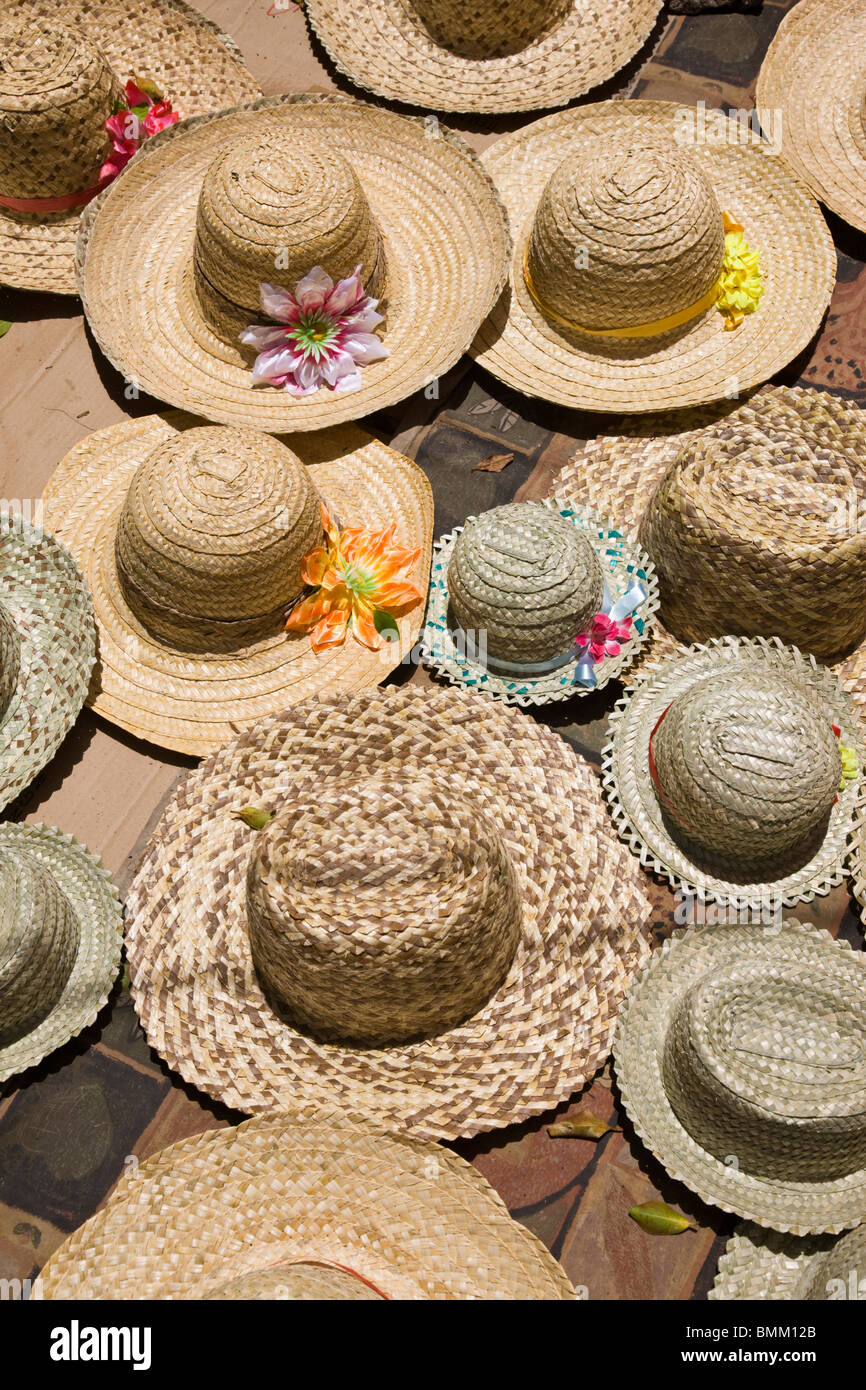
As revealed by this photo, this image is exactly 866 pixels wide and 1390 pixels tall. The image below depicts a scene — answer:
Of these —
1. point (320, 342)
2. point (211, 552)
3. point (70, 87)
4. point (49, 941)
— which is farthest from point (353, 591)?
point (70, 87)

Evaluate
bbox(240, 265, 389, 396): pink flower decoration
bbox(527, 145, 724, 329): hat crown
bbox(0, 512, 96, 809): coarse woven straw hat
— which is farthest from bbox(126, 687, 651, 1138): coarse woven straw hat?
bbox(527, 145, 724, 329): hat crown

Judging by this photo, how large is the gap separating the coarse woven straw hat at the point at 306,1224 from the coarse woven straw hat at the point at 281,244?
7.54 feet

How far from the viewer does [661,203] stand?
13.5 ft

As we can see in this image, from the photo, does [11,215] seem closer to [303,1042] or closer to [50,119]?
[50,119]

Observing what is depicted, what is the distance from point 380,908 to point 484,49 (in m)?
3.63

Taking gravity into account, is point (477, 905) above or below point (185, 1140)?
above

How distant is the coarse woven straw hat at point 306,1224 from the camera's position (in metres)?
3.07

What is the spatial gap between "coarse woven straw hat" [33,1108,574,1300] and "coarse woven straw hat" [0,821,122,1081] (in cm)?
55

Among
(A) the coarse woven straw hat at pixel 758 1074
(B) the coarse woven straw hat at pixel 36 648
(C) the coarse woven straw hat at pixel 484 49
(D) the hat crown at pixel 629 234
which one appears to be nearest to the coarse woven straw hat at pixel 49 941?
(B) the coarse woven straw hat at pixel 36 648

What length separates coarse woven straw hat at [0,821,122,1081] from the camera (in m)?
3.37

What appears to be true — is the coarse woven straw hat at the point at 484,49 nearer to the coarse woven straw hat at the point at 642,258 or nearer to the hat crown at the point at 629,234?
the coarse woven straw hat at the point at 642,258
